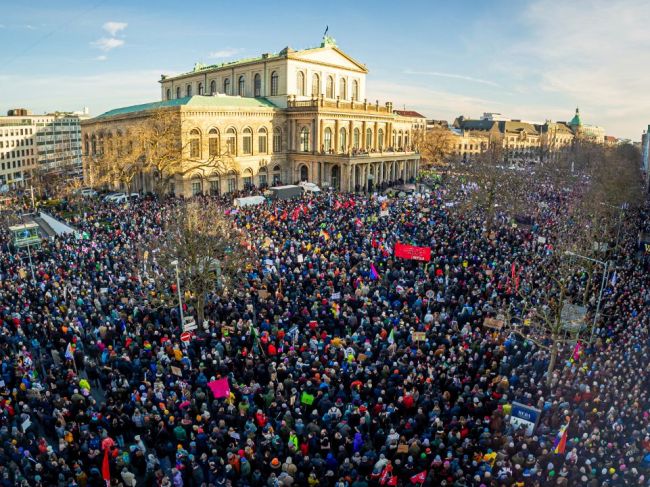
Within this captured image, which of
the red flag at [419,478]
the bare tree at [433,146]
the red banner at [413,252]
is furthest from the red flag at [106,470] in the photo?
the bare tree at [433,146]

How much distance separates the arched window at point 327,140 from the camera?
5859 cm

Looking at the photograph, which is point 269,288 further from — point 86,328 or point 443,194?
point 443,194

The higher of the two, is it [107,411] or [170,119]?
[170,119]

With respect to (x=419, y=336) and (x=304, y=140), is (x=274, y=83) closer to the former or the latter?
(x=304, y=140)

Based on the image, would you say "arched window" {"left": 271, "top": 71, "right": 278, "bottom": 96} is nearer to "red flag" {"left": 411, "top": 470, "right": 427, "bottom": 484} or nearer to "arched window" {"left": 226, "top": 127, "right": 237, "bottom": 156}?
"arched window" {"left": 226, "top": 127, "right": 237, "bottom": 156}

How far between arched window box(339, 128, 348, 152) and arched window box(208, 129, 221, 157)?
1607cm

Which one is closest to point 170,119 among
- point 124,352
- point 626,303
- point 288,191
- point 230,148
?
point 230,148

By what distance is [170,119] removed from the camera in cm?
4706

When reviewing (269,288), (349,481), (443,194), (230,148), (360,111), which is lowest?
(349,481)

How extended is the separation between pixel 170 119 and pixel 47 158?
71602 millimetres

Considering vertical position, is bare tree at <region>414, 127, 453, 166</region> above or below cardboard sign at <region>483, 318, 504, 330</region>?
above

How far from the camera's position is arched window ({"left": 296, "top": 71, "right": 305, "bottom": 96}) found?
202 ft

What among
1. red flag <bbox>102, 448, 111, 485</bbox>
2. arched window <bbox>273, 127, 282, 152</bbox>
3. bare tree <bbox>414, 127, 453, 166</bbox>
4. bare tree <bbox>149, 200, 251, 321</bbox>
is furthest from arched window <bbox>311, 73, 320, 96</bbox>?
red flag <bbox>102, 448, 111, 485</bbox>

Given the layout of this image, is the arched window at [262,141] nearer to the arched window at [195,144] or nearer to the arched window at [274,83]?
the arched window at [274,83]
